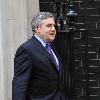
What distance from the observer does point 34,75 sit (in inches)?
169

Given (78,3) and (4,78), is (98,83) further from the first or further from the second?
(4,78)

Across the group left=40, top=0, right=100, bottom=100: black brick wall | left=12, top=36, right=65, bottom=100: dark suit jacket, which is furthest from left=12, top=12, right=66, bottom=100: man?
left=40, top=0, right=100, bottom=100: black brick wall

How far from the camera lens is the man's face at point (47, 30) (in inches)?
171

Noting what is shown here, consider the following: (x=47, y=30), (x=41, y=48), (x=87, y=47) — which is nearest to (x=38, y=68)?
(x=41, y=48)

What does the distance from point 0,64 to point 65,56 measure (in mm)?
874

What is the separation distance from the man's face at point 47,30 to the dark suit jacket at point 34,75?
0.25 ft

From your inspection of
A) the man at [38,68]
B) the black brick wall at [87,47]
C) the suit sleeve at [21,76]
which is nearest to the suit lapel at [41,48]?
the man at [38,68]

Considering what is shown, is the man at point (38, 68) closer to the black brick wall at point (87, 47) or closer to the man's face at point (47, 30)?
the man's face at point (47, 30)

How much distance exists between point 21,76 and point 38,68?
6.7 inches

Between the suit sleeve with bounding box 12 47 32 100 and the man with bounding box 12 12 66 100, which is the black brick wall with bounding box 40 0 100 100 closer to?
the man with bounding box 12 12 66 100

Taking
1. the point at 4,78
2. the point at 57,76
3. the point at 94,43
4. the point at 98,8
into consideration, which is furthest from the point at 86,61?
the point at 57,76

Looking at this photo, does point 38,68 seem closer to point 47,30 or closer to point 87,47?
point 47,30

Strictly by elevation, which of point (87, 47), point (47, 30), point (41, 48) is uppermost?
point (47, 30)

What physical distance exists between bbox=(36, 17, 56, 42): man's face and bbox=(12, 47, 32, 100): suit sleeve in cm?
24
